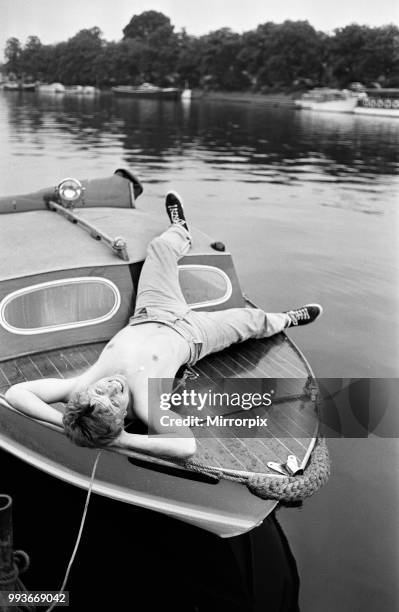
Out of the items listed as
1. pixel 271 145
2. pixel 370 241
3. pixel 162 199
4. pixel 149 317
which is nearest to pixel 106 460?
pixel 149 317

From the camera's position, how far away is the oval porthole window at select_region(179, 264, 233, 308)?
7.94 meters

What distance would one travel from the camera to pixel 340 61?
94.7 m

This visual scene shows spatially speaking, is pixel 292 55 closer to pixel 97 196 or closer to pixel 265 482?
pixel 97 196

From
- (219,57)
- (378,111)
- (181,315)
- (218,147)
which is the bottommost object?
(181,315)

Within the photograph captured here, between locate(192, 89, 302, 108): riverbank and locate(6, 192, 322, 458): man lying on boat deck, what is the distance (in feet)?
263

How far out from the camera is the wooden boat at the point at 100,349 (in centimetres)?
563

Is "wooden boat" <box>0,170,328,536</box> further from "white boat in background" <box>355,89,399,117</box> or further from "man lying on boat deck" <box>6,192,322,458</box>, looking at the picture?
"white boat in background" <box>355,89,399,117</box>

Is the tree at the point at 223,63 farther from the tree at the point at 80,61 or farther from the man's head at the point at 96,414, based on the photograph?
the man's head at the point at 96,414

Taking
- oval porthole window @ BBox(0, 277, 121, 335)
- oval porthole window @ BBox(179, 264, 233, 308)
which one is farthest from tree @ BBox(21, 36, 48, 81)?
oval porthole window @ BBox(0, 277, 121, 335)

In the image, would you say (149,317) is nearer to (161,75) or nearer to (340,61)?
(340,61)

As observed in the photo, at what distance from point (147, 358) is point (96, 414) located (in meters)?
1.13

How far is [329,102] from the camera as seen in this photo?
253 ft

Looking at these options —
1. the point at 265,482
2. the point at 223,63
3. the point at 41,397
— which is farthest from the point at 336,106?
the point at 265,482

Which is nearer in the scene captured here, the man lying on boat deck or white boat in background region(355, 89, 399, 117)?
the man lying on boat deck
